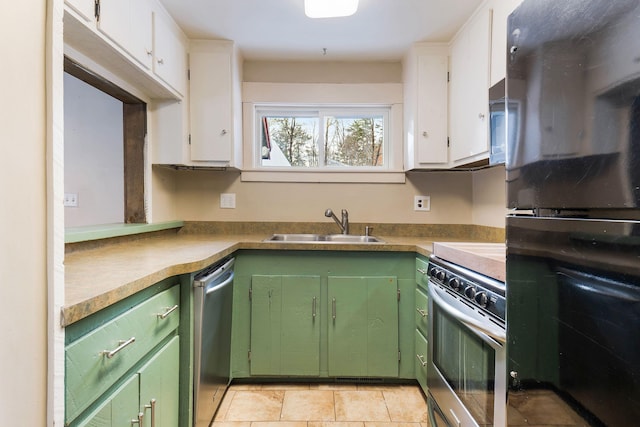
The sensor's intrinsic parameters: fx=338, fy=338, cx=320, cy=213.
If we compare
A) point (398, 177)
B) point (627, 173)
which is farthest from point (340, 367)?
point (627, 173)

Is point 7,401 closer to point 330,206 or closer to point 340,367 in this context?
point 340,367

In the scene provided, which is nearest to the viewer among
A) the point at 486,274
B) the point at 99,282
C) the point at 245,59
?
the point at 99,282

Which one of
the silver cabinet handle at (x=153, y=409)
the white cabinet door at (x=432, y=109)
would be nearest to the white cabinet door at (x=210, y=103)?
the white cabinet door at (x=432, y=109)

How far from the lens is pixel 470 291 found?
1.13 meters

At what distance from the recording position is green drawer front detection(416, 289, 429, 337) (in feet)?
5.70

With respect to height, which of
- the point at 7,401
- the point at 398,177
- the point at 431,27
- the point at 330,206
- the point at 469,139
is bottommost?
the point at 7,401

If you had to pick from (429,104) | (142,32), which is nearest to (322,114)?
(429,104)

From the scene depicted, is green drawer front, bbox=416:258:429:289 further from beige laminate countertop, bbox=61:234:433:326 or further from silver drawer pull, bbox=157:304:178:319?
silver drawer pull, bbox=157:304:178:319

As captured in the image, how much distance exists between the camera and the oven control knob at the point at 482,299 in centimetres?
104

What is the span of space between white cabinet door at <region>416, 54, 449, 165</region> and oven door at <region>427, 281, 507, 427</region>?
102cm

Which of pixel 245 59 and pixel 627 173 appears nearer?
pixel 627 173

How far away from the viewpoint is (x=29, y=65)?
0.59m

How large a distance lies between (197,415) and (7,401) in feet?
3.17

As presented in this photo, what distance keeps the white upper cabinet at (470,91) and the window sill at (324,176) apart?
469 mm
